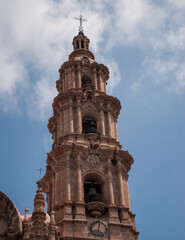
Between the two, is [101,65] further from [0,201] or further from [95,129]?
[0,201]

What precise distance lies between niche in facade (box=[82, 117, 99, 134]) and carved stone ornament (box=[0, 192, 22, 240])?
35.4 feet

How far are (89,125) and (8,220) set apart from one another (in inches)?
515

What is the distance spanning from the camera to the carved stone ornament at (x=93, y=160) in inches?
1389

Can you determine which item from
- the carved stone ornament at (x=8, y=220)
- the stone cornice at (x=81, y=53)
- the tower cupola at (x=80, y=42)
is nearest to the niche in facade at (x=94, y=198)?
the carved stone ornament at (x=8, y=220)

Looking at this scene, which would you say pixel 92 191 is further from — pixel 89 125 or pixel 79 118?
pixel 89 125

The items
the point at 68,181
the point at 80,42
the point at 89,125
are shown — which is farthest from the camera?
the point at 80,42

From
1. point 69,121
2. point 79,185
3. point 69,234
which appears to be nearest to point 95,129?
point 69,121

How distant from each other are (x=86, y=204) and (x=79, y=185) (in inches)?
61.3

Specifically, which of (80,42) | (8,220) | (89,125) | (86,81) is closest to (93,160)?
(89,125)

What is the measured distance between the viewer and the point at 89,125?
39.7 meters

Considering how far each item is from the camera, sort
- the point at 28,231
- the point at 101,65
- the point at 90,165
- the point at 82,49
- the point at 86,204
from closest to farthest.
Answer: the point at 28,231 < the point at 86,204 < the point at 90,165 < the point at 101,65 < the point at 82,49

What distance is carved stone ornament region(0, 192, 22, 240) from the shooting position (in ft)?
92.4

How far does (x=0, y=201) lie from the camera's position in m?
30.0

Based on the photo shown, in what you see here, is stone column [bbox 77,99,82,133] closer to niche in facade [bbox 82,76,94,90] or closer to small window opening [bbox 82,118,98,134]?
small window opening [bbox 82,118,98,134]
